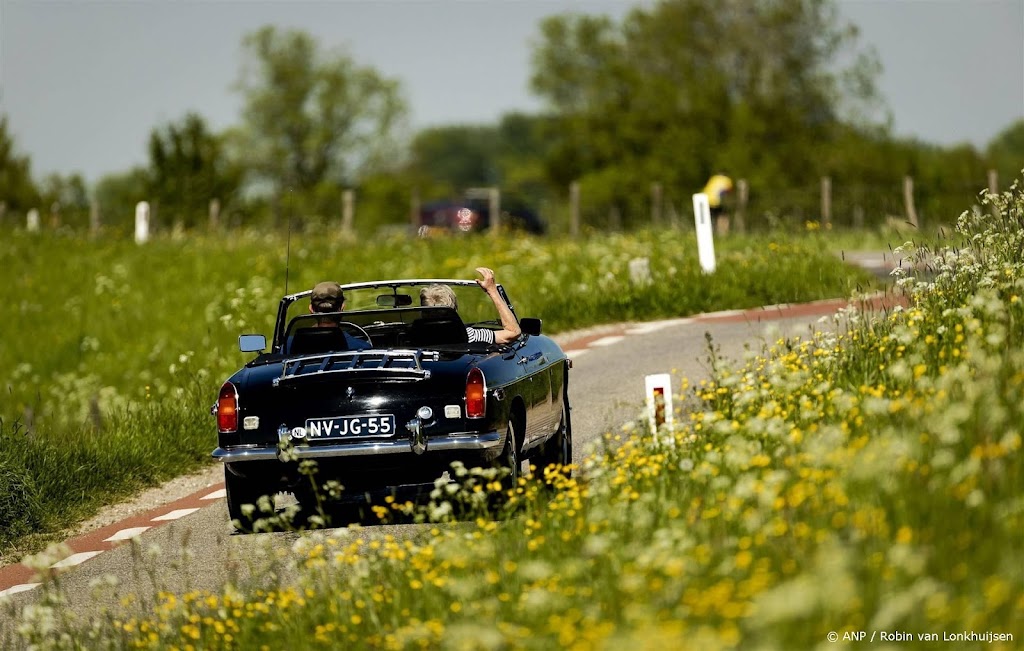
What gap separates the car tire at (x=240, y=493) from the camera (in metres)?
9.33

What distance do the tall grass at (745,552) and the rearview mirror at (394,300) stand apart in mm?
1938

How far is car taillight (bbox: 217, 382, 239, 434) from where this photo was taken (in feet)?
30.2

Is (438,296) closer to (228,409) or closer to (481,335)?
(481,335)

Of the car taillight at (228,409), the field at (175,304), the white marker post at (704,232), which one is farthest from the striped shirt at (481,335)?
the white marker post at (704,232)

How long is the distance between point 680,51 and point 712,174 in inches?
509

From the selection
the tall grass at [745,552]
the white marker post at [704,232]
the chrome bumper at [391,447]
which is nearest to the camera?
the tall grass at [745,552]

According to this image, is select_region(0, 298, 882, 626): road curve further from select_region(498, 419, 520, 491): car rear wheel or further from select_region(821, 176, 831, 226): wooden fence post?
select_region(821, 176, 831, 226): wooden fence post

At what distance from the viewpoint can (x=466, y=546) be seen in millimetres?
6980

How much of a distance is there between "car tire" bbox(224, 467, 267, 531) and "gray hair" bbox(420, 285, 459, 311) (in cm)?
185

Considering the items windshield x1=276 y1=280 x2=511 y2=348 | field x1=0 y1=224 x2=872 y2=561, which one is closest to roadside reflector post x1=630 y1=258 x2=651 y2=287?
field x1=0 y1=224 x2=872 y2=561

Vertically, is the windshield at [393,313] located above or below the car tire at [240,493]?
above

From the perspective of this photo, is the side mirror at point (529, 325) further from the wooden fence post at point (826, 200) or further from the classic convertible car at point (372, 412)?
the wooden fence post at point (826, 200)

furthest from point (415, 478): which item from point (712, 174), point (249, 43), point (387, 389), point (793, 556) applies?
point (249, 43)

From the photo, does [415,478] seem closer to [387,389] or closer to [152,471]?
[387,389]
